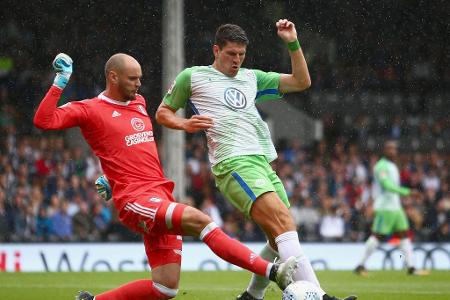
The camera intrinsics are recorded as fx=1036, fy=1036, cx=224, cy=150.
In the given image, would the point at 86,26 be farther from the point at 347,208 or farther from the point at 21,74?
the point at 347,208

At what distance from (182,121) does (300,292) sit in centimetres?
161

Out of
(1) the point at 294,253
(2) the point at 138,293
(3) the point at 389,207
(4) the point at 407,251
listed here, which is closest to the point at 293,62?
(1) the point at 294,253

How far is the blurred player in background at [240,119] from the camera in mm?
7850

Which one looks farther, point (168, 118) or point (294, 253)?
point (168, 118)

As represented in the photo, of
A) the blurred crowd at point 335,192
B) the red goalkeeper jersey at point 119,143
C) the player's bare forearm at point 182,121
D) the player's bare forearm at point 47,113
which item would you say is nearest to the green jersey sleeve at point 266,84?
the player's bare forearm at point 182,121

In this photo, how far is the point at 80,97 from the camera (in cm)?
2248

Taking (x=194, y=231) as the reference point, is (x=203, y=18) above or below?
above

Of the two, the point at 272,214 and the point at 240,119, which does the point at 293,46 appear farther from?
the point at 272,214

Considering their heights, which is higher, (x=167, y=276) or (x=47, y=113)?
(x=47, y=113)

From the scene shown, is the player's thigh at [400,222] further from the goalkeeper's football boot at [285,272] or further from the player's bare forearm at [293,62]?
the goalkeeper's football boot at [285,272]

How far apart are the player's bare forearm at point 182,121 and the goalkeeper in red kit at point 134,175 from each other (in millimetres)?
19

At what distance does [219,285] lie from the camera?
41.9ft

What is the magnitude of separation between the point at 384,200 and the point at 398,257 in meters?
2.00

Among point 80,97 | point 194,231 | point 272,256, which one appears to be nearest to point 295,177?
point 80,97
